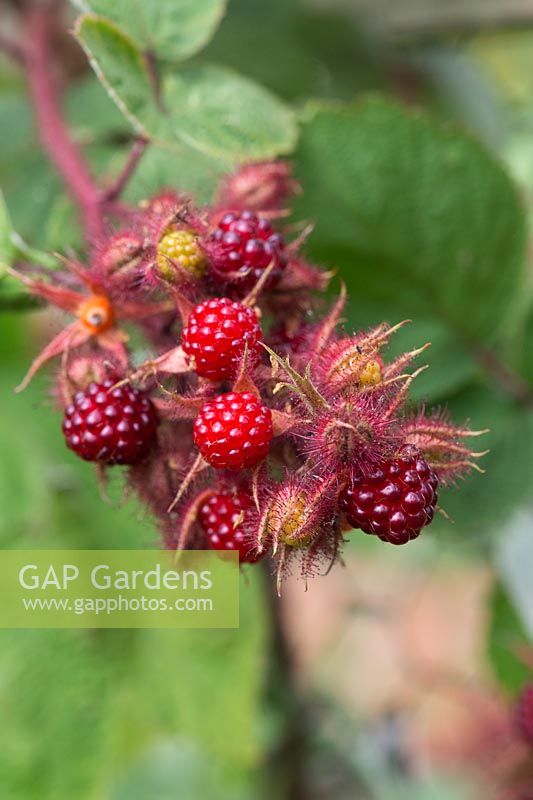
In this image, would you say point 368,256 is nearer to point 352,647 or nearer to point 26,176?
point 26,176

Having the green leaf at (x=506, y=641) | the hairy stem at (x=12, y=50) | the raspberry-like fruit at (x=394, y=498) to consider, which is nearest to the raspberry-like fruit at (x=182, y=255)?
the raspberry-like fruit at (x=394, y=498)

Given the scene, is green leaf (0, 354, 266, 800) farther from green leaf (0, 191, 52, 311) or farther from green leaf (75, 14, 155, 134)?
green leaf (75, 14, 155, 134)

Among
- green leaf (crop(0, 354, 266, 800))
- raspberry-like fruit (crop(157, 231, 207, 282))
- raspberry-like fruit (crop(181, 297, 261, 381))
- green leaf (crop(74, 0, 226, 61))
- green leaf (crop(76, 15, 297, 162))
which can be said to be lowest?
green leaf (crop(0, 354, 266, 800))

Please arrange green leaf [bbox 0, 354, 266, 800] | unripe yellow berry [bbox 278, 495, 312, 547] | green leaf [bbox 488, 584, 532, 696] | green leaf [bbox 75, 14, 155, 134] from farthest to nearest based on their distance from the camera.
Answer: green leaf [bbox 0, 354, 266, 800] < green leaf [bbox 488, 584, 532, 696] < green leaf [bbox 75, 14, 155, 134] < unripe yellow berry [bbox 278, 495, 312, 547]

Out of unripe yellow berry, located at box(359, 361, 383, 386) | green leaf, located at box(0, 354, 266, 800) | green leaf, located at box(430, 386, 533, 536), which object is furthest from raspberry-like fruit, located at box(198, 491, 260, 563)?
green leaf, located at box(0, 354, 266, 800)

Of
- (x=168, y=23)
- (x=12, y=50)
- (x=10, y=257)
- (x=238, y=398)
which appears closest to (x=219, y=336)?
(x=238, y=398)

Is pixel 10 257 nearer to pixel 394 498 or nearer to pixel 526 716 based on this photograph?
pixel 394 498

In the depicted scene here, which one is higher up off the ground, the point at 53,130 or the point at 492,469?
the point at 53,130
